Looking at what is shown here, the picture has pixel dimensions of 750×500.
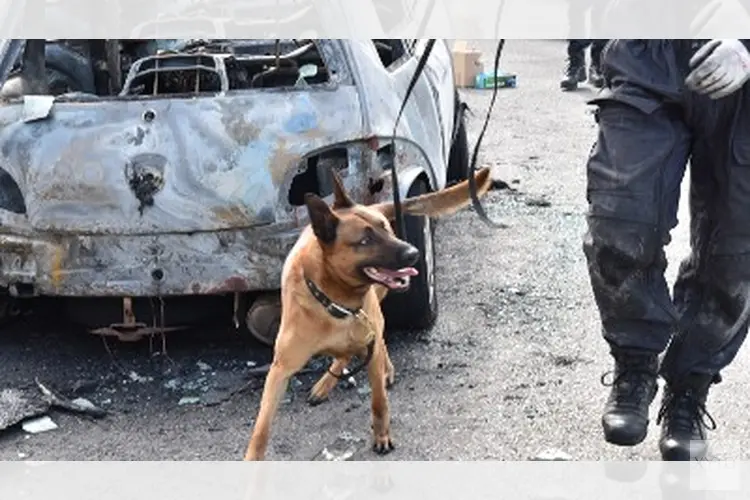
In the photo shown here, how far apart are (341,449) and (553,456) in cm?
70

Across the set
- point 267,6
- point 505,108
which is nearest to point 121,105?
point 267,6

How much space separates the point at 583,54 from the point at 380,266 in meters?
8.20

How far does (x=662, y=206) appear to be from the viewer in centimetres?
307

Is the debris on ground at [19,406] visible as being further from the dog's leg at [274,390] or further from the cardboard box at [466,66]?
the cardboard box at [466,66]

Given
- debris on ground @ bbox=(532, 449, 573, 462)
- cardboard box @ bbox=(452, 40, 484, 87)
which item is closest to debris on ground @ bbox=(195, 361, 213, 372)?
debris on ground @ bbox=(532, 449, 573, 462)

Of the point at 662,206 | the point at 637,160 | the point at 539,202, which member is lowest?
the point at 539,202

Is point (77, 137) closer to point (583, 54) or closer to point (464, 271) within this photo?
point (464, 271)

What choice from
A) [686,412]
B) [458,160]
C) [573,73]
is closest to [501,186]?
[458,160]

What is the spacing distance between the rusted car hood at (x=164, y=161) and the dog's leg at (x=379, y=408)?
816 millimetres

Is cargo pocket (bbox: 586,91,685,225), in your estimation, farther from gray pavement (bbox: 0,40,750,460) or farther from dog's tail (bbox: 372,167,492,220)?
gray pavement (bbox: 0,40,750,460)

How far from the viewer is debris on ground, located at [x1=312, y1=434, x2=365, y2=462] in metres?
3.70

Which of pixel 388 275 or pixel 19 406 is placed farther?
pixel 19 406

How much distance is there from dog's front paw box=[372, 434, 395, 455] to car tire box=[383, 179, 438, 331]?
931 millimetres

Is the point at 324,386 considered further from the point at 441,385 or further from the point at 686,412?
the point at 686,412
